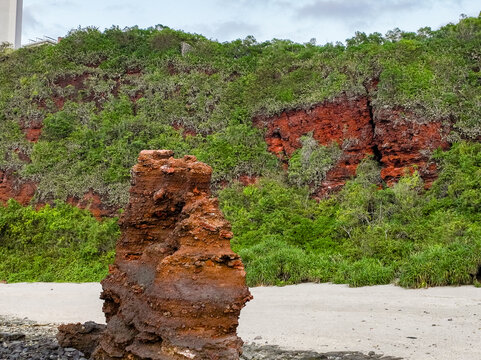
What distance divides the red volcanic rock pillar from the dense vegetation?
8625 mm

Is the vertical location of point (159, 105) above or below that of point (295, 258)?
above

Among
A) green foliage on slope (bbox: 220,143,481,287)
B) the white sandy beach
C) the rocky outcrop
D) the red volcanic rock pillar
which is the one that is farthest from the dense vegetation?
the rocky outcrop

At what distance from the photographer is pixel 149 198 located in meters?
8.09

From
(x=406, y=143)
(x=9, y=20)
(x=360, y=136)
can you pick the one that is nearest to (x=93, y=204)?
(x=360, y=136)

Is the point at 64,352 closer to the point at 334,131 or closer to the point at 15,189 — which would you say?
the point at 334,131

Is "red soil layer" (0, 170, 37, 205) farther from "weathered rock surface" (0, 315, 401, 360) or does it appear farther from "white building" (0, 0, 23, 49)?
"white building" (0, 0, 23, 49)

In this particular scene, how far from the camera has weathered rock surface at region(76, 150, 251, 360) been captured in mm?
6168

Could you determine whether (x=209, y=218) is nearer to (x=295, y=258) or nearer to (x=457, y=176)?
(x=295, y=258)

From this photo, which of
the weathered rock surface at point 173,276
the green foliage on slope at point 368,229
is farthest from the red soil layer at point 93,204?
the weathered rock surface at point 173,276

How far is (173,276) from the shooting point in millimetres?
6352

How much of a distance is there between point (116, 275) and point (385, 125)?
780 inches

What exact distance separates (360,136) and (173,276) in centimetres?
2114

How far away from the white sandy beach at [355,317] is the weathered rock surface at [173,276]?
10.7ft

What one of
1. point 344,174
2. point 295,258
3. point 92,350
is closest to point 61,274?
point 295,258
